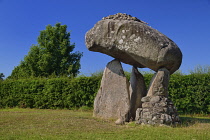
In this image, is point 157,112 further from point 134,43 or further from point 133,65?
point 133,65

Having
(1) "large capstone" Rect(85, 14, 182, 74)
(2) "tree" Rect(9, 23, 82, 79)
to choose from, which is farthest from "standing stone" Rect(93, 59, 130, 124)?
(2) "tree" Rect(9, 23, 82, 79)

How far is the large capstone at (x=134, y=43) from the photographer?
33.7 ft

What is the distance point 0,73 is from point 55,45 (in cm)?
4748

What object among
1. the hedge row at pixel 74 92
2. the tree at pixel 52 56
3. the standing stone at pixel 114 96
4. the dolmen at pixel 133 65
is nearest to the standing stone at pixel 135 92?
the dolmen at pixel 133 65

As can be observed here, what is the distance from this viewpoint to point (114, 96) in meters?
11.6

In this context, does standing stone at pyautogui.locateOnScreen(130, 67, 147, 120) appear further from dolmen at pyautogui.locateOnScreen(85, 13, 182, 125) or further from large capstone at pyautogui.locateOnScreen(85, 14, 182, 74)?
large capstone at pyautogui.locateOnScreen(85, 14, 182, 74)

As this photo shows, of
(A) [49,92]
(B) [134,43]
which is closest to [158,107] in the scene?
(B) [134,43]

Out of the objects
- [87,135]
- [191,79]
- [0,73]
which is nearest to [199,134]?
[87,135]

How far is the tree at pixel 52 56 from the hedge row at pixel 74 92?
839 cm

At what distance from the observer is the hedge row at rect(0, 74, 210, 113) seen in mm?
16516

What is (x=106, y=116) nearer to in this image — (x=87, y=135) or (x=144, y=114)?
(x=144, y=114)

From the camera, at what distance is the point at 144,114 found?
32.1 feet

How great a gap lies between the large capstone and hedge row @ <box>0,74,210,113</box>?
258 inches

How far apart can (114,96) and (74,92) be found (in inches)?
339
